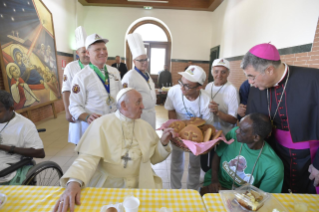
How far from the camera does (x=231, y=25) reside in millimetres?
7320

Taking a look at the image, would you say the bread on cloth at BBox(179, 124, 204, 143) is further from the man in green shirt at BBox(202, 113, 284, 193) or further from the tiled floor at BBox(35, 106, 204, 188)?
the tiled floor at BBox(35, 106, 204, 188)

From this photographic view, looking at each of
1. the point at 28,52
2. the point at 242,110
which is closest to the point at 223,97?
the point at 242,110

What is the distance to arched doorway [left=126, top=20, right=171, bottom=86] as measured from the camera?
397 inches

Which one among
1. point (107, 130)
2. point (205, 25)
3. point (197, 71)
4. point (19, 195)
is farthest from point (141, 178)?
point (205, 25)

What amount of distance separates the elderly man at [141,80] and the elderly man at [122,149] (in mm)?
783

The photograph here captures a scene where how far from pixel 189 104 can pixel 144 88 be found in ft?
2.24

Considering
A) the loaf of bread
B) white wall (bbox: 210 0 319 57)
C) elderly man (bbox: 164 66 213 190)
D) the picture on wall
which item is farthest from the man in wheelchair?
white wall (bbox: 210 0 319 57)

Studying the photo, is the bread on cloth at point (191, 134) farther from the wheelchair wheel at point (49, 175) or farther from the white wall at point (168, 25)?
the white wall at point (168, 25)

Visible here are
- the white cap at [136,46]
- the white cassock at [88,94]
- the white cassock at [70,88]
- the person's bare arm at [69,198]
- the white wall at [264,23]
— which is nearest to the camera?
the person's bare arm at [69,198]

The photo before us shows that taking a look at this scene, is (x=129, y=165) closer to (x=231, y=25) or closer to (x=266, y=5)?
(x=266, y=5)

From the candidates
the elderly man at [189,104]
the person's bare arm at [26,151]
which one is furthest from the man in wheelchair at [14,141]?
the elderly man at [189,104]

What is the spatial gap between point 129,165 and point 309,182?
1655mm

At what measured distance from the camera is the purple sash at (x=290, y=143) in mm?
1601

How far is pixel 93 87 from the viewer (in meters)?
2.26
